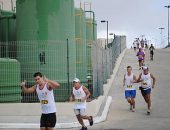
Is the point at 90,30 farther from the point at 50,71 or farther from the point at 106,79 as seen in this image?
the point at 50,71

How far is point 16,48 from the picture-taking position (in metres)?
18.5

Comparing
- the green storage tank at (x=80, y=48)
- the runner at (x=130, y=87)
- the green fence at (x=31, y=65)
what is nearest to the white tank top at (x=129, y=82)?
the runner at (x=130, y=87)

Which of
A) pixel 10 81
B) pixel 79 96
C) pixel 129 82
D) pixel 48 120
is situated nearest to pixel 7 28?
pixel 10 81

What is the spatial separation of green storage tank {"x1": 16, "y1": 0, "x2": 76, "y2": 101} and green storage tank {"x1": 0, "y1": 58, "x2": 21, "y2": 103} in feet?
1.53

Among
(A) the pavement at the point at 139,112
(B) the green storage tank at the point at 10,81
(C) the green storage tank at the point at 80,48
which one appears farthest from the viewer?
(C) the green storage tank at the point at 80,48

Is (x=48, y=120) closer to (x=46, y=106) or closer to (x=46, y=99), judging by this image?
(x=46, y=106)

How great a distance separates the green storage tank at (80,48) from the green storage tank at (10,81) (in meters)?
2.70

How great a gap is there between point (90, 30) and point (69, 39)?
9301 mm

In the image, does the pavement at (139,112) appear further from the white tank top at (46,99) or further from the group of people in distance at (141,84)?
the white tank top at (46,99)

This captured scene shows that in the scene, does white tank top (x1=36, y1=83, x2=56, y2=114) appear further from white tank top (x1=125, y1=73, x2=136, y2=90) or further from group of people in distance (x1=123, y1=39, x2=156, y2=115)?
white tank top (x1=125, y1=73, x2=136, y2=90)

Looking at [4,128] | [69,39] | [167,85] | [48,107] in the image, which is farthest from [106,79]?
[48,107]

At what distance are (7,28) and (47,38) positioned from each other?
3.22 metres

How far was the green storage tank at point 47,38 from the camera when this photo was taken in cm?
1878

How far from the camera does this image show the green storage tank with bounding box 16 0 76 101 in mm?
18781
